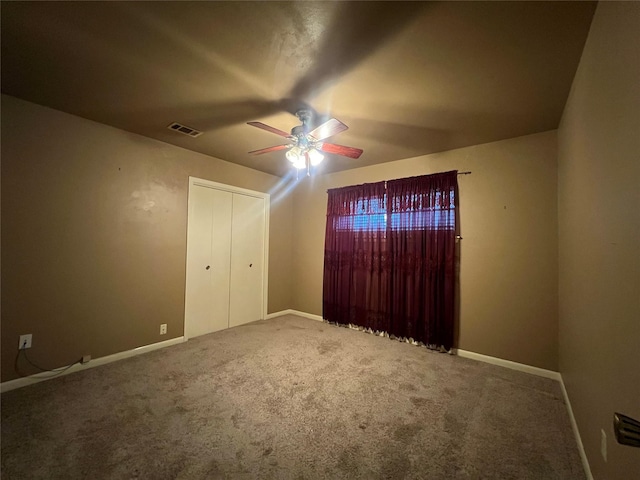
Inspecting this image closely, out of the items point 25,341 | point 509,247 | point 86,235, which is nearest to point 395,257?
point 509,247

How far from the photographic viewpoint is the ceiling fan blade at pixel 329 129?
75.6 inches

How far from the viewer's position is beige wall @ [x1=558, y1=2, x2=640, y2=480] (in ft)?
2.93

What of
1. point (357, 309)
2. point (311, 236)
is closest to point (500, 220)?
point (357, 309)

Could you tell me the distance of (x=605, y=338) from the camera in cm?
116

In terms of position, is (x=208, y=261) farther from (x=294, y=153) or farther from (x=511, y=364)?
(x=511, y=364)

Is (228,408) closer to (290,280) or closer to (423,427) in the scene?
(423,427)

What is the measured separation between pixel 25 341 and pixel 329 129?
320 cm

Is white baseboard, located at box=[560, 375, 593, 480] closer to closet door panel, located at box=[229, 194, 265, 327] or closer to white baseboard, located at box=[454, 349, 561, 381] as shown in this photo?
white baseboard, located at box=[454, 349, 561, 381]

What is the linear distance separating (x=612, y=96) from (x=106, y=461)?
3138 millimetres

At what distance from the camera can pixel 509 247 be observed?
107 inches

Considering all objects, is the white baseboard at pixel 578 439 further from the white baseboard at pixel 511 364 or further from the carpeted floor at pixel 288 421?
the white baseboard at pixel 511 364

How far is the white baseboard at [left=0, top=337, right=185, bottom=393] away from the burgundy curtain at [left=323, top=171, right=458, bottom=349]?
2283mm

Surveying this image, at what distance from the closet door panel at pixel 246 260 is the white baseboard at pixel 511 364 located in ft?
9.80

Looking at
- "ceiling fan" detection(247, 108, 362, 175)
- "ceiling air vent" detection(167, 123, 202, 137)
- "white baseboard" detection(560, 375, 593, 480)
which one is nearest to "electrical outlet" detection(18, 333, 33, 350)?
"ceiling air vent" detection(167, 123, 202, 137)
